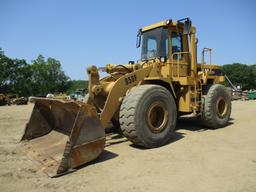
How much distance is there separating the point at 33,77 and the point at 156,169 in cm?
6179

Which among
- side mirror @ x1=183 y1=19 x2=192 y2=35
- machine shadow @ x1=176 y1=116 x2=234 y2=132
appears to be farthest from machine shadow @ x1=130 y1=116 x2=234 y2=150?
side mirror @ x1=183 y1=19 x2=192 y2=35

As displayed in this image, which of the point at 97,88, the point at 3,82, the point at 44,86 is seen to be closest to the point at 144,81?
the point at 97,88

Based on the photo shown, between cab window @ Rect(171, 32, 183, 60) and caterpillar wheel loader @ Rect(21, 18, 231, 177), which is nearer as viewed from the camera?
caterpillar wheel loader @ Rect(21, 18, 231, 177)

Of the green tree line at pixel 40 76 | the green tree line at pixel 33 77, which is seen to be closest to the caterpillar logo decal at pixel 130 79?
the green tree line at pixel 33 77

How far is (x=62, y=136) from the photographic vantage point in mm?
5867

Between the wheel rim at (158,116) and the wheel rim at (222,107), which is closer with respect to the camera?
the wheel rim at (158,116)

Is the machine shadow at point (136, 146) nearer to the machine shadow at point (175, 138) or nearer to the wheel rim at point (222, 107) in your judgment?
the machine shadow at point (175, 138)

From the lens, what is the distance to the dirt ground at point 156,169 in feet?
12.3

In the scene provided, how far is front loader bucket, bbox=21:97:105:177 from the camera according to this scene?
4.41m

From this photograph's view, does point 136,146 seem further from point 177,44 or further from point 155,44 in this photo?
point 177,44

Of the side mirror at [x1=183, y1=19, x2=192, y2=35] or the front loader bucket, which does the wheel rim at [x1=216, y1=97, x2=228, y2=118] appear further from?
the front loader bucket

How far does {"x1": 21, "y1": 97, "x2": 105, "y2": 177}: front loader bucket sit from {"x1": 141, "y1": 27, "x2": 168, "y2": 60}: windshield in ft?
9.82

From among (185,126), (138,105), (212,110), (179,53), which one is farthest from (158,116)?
(185,126)

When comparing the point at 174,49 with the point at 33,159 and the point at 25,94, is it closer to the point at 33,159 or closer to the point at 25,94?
the point at 33,159
